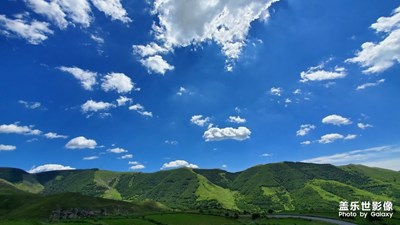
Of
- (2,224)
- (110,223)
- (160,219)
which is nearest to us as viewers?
(2,224)

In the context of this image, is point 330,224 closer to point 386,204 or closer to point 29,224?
point 386,204

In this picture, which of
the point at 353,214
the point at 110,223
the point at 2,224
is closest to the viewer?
the point at 2,224

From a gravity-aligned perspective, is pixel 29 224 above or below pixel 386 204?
below

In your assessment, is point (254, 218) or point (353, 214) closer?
point (353, 214)

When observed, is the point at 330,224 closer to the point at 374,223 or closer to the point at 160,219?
the point at 374,223

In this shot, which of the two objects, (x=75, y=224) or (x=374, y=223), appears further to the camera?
(x=374, y=223)

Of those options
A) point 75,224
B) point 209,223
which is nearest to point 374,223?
point 209,223

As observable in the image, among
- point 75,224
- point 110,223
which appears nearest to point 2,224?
point 75,224

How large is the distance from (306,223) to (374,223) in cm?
2486

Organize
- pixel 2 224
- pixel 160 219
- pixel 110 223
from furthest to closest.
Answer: pixel 160 219 → pixel 110 223 → pixel 2 224

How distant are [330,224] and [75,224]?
88.0 metres

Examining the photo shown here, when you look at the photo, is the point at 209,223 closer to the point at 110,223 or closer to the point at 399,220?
the point at 110,223

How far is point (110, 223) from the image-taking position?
12194cm

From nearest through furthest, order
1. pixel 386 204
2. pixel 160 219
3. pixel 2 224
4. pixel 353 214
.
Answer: pixel 2 224, pixel 386 204, pixel 353 214, pixel 160 219
